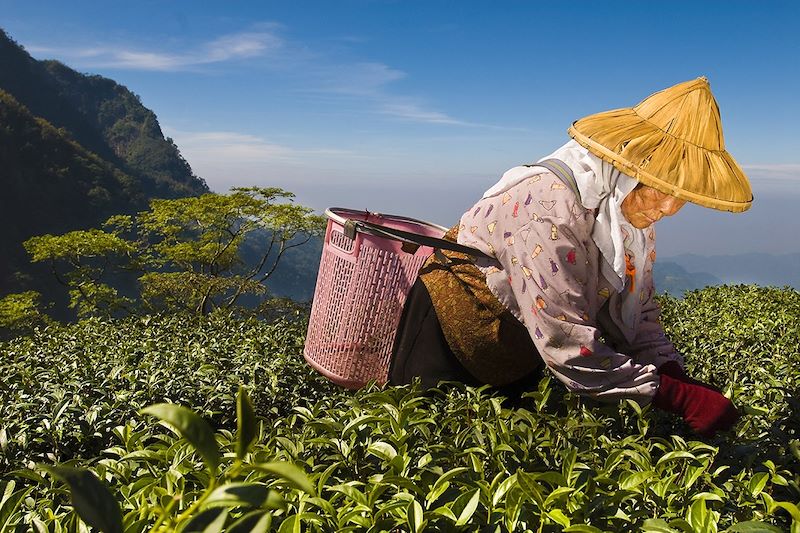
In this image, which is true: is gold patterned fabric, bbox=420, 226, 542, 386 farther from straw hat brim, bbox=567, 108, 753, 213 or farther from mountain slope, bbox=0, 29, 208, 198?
mountain slope, bbox=0, 29, 208, 198

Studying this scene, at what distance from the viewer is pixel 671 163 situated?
2.06 metres

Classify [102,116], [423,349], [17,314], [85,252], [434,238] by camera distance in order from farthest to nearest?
[102,116] → [17,314] → [85,252] → [423,349] → [434,238]

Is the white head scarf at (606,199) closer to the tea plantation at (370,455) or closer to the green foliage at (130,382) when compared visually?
the tea plantation at (370,455)

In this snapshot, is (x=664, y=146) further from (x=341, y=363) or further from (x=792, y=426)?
(x=341, y=363)

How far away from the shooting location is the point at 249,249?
90438 millimetres

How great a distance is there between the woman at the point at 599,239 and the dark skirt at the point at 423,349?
159mm

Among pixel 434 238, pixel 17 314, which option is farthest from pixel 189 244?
pixel 434 238

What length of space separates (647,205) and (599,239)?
→ 233 millimetres

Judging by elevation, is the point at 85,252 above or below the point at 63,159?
below

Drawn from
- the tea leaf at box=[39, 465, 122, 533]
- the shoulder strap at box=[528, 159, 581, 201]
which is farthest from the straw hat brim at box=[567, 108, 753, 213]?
the tea leaf at box=[39, 465, 122, 533]

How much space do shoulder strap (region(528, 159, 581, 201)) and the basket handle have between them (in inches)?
14.8

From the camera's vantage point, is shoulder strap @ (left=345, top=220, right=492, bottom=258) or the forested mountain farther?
the forested mountain

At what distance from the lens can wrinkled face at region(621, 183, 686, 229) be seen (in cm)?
222

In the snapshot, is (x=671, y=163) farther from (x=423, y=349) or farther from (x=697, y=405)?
(x=423, y=349)
